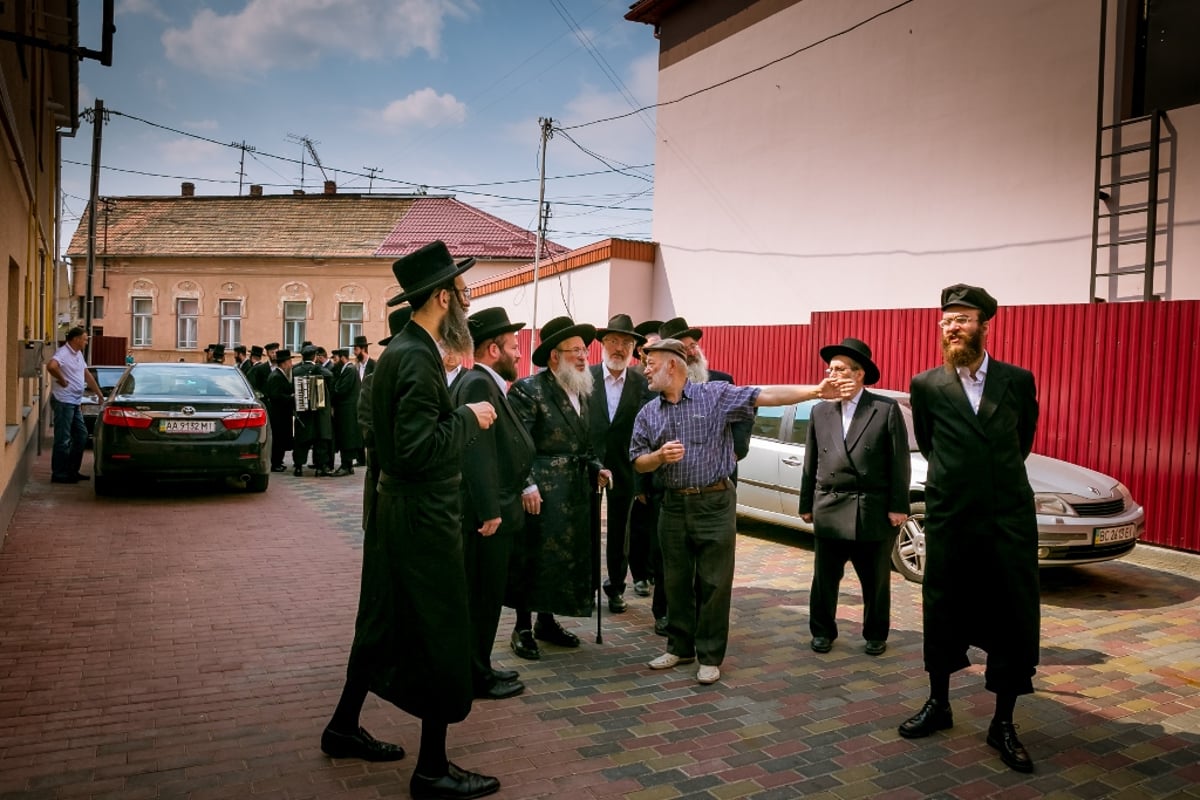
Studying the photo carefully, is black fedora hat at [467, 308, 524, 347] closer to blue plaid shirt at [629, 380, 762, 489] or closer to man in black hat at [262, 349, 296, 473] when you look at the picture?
blue plaid shirt at [629, 380, 762, 489]

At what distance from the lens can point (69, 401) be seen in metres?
12.0

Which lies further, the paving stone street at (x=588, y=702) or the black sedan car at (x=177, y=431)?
the black sedan car at (x=177, y=431)

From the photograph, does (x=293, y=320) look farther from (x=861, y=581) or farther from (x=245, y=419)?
(x=861, y=581)

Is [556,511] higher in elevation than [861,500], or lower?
lower

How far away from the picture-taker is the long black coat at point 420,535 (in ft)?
11.7

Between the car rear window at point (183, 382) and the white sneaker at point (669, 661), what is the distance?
811 cm

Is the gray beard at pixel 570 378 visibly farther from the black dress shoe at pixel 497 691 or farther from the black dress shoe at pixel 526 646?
the black dress shoe at pixel 497 691

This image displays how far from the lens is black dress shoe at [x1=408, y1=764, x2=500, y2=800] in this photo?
3641 millimetres

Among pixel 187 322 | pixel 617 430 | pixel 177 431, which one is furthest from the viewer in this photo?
pixel 187 322

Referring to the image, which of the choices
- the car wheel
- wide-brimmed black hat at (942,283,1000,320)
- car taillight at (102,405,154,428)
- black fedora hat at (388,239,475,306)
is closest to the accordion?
car taillight at (102,405,154,428)

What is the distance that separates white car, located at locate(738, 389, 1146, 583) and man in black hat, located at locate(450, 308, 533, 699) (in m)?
2.98

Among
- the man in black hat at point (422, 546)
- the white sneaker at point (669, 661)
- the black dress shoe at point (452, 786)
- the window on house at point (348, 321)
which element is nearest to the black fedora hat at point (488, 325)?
the man in black hat at point (422, 546)

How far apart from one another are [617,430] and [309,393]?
27.9 feet

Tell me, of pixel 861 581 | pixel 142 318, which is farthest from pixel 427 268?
pixel 142 318
